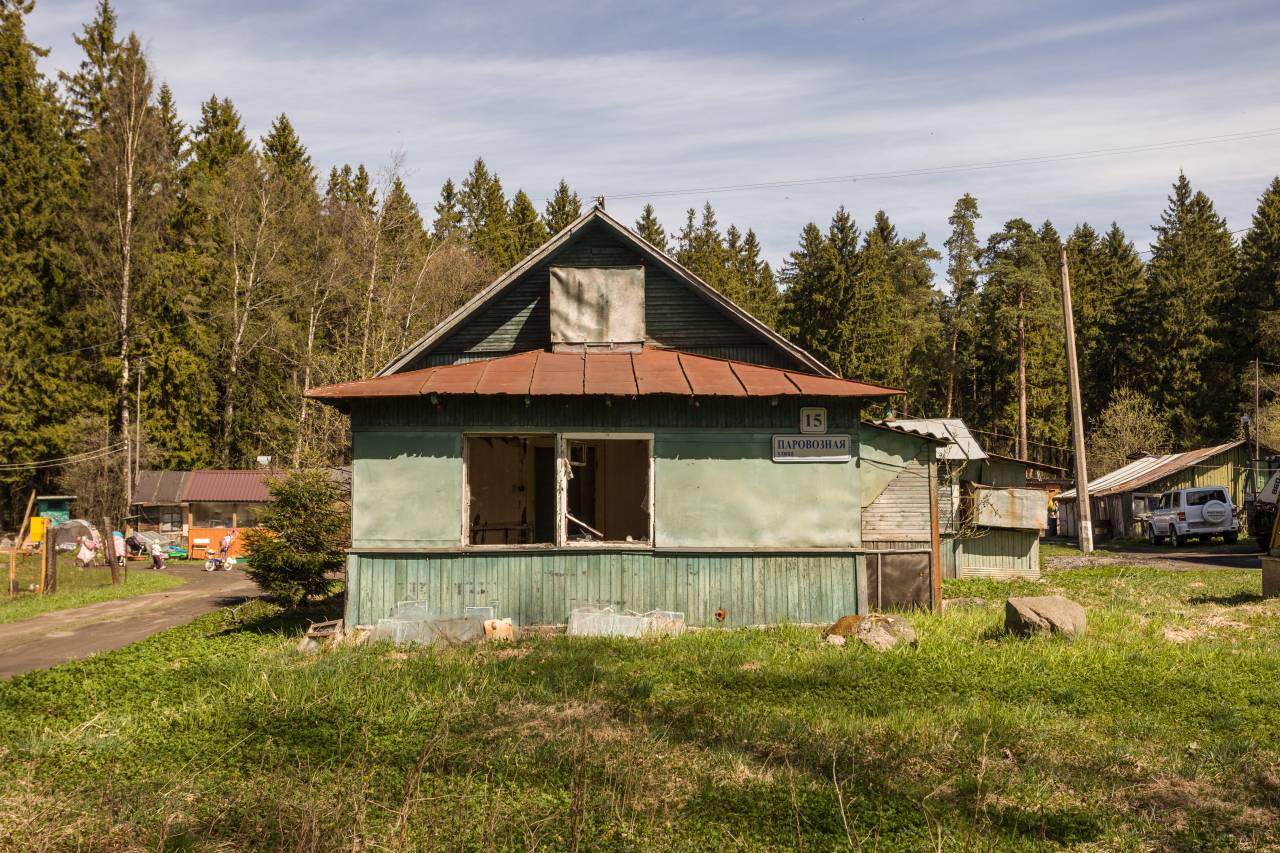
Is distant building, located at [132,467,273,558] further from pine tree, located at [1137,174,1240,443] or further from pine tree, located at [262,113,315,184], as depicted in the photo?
pine tree, located at [1137,174,1240,443]

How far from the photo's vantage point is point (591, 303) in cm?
1535

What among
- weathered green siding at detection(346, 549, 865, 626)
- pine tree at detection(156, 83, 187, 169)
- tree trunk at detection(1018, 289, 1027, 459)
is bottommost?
weathered green siding at detection(346, 549, 865, 626)

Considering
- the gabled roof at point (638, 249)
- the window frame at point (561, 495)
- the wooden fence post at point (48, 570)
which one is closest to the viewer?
the window frame at point (561, 495)

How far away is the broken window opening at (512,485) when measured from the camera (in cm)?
2066

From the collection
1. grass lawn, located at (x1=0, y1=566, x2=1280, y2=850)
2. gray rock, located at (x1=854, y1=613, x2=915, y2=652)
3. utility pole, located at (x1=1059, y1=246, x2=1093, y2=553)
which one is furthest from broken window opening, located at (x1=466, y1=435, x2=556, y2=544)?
utility pole, located at (x1=1059, y1=246, x2=1093, y2=553)

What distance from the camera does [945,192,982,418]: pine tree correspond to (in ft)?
191

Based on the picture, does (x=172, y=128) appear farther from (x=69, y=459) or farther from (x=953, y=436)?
(x=953, y=436)

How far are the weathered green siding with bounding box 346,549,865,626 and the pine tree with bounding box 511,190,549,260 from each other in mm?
54820

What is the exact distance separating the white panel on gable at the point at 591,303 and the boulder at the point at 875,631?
5.58 meters

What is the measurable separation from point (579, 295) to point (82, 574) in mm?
21248

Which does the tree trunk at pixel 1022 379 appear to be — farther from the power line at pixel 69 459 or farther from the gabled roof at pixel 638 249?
the power line at pixel 69 459

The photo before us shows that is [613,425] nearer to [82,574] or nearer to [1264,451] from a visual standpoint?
[82,574]

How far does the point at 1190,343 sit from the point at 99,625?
57578 millimetres

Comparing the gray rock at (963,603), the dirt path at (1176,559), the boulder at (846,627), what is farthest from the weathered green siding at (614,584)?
the dirt path at (1176,559)
